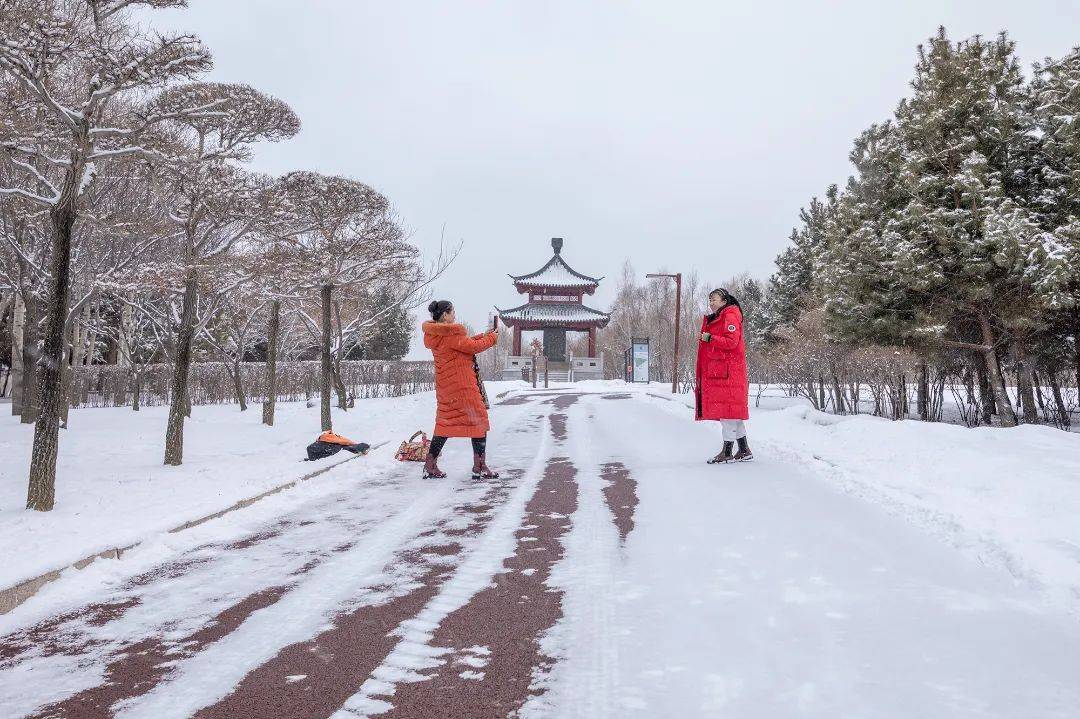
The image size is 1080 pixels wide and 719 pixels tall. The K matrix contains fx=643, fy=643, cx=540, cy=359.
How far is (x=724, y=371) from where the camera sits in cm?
672

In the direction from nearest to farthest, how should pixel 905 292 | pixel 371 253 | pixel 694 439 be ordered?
pixel 694 439 → pixel 905 292 → pixel 371 253

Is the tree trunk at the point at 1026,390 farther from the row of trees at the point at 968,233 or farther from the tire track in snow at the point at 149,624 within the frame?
the tire track in snow at the point at 149,624

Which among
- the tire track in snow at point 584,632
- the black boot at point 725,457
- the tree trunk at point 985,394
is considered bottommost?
the tire track in snow at point 584,632

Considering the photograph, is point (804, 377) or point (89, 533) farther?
point (804, 377)

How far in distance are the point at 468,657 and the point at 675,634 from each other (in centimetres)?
82

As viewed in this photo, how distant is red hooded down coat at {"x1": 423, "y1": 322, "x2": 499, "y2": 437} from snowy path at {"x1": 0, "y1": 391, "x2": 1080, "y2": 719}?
1614mm

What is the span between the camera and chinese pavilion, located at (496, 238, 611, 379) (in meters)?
45.8

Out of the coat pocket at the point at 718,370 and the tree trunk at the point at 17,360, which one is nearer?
the coat pocket at the point at 718,370

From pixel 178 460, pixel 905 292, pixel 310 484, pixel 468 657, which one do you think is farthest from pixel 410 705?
pixel 905 292

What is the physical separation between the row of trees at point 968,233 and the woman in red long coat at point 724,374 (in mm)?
6051

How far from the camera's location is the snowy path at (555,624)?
82.3 inches

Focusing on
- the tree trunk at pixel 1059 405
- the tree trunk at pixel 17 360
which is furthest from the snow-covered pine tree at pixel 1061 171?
the tree trunk at pixel 17 360

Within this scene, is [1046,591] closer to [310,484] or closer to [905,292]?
[310,484]

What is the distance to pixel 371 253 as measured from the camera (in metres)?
14.0
